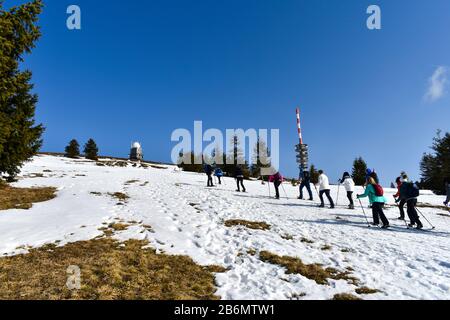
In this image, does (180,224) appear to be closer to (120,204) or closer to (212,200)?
(120,204)

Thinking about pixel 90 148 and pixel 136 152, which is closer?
pixel 90 148

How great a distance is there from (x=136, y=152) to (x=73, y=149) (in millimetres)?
26310

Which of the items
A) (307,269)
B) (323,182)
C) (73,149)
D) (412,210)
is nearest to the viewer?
(307,269)

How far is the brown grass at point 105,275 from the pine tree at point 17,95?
9.28 metres

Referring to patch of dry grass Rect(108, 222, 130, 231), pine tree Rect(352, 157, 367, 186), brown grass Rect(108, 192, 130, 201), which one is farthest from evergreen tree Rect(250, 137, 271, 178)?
patch of dry grass Rect(108, 222, 130, 231)

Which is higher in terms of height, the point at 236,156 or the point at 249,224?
the point at 236,156

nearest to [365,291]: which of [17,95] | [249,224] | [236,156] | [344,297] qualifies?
[344,297]

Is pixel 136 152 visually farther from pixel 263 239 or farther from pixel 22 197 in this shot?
pixel 263 239

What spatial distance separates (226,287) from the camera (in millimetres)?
6441

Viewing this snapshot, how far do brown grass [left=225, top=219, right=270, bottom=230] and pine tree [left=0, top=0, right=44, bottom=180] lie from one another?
11922 mm

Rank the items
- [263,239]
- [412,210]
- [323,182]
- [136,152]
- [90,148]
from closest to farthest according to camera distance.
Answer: [263,239]
[412,210]
[323,182]
[90,148]
[136,152]

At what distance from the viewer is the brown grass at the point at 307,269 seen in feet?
22.9

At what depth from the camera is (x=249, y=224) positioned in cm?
1255
